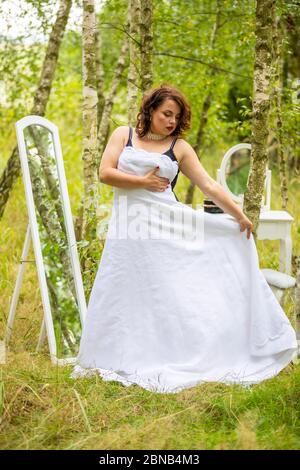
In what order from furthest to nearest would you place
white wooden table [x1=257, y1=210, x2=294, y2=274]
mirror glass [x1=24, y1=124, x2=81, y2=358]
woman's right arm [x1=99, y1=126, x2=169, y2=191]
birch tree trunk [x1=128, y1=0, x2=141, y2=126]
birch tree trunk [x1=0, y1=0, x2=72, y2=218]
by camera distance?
birch tree trunk [x1=0, y1=0, x2=72, y2=218]
white wooden table [x1=257, y1=210, x2=294, y2=274]
birch tree trunk [x1=128, y1=0, x2=141, y2=126]
mirror glass [x1=24, y1=124, x2=81, y2=358]
woman's right arm [x1=99, y1=126, x2=169, y2=191]

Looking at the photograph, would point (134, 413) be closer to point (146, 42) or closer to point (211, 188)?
point (211, 188)

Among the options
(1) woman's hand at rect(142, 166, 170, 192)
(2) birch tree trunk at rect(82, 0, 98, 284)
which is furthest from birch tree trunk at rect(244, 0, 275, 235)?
(2) birch tree trunk at rect(82, 0, 98, 284)

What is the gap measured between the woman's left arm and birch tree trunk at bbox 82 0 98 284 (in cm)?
108

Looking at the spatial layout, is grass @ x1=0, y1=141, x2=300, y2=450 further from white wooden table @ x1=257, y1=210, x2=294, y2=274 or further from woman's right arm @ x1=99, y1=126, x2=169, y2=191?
white wooden table @ x1=257, y1=210, x2=294, y2=274

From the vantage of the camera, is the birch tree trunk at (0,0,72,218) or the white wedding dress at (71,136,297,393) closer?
the white wedding dress at (71,136,297,393)

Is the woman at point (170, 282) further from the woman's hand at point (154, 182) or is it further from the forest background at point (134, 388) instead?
the forest background at point (134, 388)

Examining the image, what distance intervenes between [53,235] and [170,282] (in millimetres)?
1046

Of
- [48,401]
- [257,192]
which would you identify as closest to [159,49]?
[257,192]

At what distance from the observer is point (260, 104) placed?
4641 millimetres

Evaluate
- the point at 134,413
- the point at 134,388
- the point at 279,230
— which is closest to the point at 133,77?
the point at 279,230

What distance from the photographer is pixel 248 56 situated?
8328mm

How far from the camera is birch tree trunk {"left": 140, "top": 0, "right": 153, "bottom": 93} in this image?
5.36m

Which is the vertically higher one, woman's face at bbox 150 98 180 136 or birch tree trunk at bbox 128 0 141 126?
birch tree trunk at bbox 128 0 141 126

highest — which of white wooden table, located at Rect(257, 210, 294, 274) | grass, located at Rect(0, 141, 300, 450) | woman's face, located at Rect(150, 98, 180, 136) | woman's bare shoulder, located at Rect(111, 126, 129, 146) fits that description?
woman's face, located at Rect(150, 98, 180, 136)
